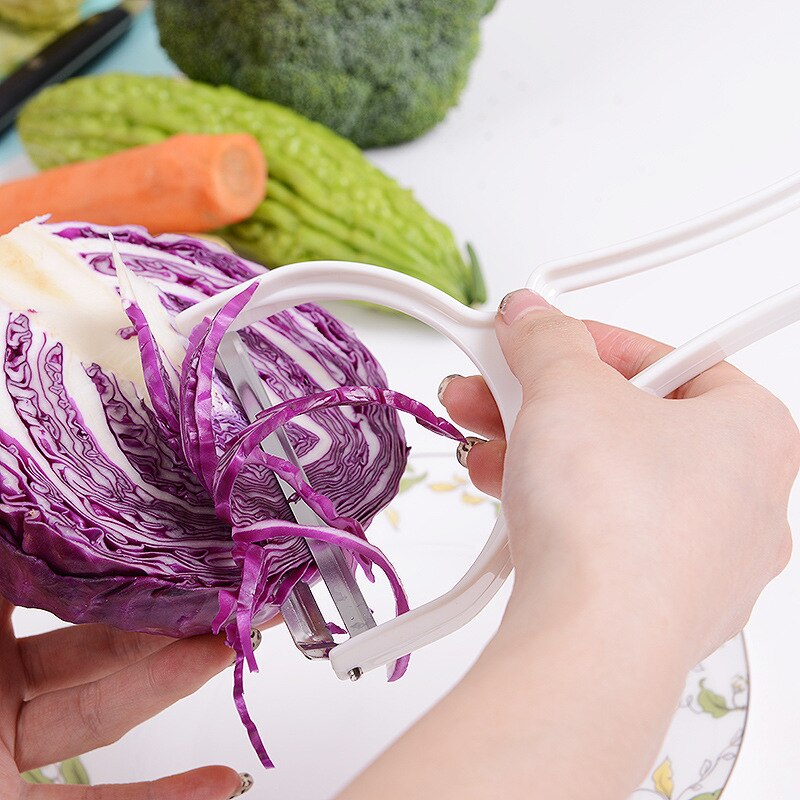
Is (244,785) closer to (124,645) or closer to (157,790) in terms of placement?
(157,790)

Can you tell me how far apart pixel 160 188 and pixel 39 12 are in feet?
2.78

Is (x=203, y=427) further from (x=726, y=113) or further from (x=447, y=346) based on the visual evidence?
(x=726, y=113)

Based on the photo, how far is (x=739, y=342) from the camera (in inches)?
33.4

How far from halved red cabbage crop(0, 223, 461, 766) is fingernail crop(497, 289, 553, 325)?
135 mm

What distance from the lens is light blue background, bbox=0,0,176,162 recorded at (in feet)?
7.86

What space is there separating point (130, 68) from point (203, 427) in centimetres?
175

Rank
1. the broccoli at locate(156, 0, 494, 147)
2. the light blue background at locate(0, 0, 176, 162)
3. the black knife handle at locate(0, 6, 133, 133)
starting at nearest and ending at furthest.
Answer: the broccoli at locate(156, 0, 494, 147) → the black knife handle at locate(0, 6, 133, 133) → the light blue background at locate(0, 0, 176, 162)

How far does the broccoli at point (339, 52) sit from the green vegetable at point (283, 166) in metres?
0.12

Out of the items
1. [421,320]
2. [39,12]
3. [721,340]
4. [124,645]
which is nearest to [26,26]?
[39,12]

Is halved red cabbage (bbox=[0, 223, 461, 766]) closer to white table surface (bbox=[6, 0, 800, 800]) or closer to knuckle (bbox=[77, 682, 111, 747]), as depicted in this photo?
knuckle (bbox=[77, 682, 111, 747])

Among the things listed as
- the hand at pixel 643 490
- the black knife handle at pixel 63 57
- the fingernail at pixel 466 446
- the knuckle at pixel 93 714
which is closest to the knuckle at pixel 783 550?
the hand at pixel 643 490

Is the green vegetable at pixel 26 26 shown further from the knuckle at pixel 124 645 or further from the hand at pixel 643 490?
the hand at pixel 643 490

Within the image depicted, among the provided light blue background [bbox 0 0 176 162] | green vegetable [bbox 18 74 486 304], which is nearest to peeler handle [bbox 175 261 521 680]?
green vegetable [bbox 18 74 486 304]

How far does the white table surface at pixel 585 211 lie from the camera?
→ 121 cm
